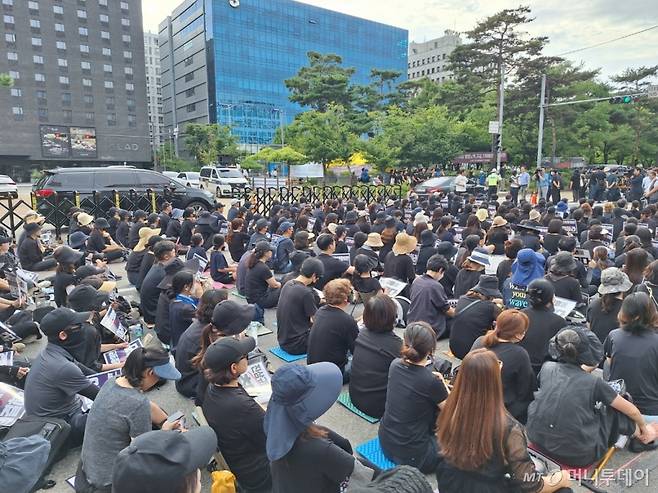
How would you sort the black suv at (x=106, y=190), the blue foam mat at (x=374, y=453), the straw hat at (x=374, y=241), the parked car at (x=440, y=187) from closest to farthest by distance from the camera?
the blue foam mat at (x=374, y=453) → the straw hat at (x=374, y=241) → the black suv at (x=106, y=190) → the parked car at (x=440, y=187)

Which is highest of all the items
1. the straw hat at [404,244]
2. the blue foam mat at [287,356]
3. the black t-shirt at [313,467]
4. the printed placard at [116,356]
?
the straw hat at [404,244]

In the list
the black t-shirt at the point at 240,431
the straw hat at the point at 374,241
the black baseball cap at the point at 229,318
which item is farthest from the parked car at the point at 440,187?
the black t-shirt at the point at 240,431

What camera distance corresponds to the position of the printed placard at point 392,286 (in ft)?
21.2

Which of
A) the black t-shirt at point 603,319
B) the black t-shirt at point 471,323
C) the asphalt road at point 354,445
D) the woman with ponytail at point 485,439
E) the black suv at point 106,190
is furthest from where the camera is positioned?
the black suv at point 106,190

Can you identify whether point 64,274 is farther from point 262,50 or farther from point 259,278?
point 262,50

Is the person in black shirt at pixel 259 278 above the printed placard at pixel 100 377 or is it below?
above

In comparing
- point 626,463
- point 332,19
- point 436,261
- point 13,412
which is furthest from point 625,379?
point 332,19

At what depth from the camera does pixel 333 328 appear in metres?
4.58

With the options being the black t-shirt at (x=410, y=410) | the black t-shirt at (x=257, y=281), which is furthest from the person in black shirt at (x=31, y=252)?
the black t-shirt at (x=410, y=410)

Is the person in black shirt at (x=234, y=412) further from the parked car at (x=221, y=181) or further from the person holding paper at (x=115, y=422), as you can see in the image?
the parked car at (x=221, y=181)

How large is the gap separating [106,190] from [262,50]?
69961 mm

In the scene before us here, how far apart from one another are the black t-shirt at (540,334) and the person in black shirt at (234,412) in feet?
8.94

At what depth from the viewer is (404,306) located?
22.8 feet

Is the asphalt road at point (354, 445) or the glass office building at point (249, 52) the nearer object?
the asphalt road at point (354, 445)
